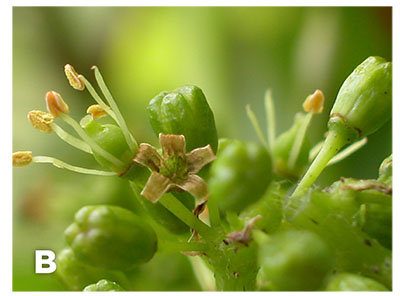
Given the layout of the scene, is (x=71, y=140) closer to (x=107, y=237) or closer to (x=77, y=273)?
(x=107, y=237)

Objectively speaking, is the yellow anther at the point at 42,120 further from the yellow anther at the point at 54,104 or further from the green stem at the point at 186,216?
the green stem at the point at 186,216

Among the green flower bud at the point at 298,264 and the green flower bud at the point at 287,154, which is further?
the green flower bud at the point at 287,154

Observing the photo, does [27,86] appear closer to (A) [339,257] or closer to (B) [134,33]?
(B) [134,33]

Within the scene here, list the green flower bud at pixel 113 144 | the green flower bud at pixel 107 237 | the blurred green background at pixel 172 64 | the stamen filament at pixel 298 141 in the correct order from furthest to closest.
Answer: the blurred green background at pixel 172 64
the stamen filament at pixel 298 141
the green flower bud at pixel 113 144
the green flower bud at pixel 107 237

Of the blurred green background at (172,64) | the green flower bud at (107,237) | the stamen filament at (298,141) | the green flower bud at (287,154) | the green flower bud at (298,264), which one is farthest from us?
the blurred green background at (172,64)

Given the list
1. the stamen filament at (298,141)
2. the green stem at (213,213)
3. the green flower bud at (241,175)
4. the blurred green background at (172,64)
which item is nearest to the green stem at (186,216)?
A: the green stem at (213,213)

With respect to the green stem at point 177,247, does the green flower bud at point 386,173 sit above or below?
above
